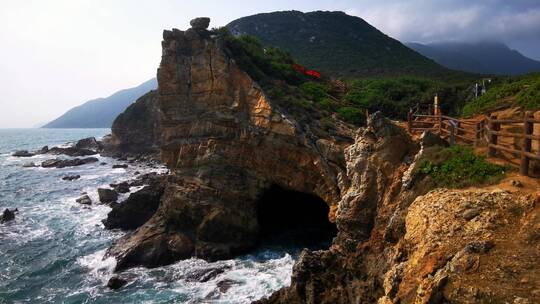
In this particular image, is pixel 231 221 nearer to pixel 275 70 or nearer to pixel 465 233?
pixel 275 70

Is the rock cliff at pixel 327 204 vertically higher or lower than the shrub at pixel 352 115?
lower

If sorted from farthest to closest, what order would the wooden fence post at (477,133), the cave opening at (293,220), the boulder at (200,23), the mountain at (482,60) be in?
1. the mountain at (482,60)
2. the boulder at (200,23)
3. the cave opening at (293,220)
4. the wooden fence post at (477,133)

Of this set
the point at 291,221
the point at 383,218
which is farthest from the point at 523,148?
the point at 291,221

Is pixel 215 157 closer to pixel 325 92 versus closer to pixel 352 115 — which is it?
pixel 352 115

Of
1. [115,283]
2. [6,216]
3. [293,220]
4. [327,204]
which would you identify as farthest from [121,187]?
[327,204]

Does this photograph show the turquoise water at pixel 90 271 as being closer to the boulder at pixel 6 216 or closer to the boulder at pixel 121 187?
the boulder at pixel 6 216

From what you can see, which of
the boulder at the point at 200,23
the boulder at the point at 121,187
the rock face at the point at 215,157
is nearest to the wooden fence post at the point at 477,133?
the rock face at the point at 215,157
